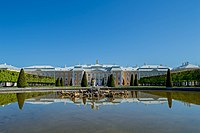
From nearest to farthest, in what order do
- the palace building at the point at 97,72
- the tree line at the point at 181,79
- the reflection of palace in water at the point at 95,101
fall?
the reflection of palace in water at the point at 95,101 < the tree line at the point at 181,79 < the palace building at the point at 97,72

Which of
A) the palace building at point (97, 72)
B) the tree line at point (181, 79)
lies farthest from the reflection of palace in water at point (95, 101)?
the palace building at point (97, 72)

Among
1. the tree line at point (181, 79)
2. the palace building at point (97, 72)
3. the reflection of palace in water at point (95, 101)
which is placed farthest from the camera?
the palace building at point (97, 72)

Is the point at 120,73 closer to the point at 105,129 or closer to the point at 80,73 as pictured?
the point at 80,73

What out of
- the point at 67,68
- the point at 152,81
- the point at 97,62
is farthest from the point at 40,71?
the point at 152,81

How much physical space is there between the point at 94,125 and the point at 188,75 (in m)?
37.9


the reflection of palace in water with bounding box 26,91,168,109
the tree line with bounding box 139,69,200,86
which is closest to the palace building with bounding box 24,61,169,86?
the tree line with bounding box 139,69,200,86

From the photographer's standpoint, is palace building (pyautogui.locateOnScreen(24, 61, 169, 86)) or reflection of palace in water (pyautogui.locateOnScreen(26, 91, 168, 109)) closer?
reflection of palace in water (pyautogui.locateOnScreen(26, 91, 168, 109))

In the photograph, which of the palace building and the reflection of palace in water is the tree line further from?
the reflection of palace in water

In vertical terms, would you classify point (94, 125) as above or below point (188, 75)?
below

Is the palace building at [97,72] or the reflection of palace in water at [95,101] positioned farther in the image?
the palace building at [97,72]

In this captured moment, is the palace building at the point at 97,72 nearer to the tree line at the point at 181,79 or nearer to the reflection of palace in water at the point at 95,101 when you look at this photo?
the tree line at the point at 181,79

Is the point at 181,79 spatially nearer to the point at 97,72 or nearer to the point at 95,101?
the point at 95,101

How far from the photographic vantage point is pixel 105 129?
6.31m

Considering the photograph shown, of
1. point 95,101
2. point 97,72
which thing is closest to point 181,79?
point 95,101
